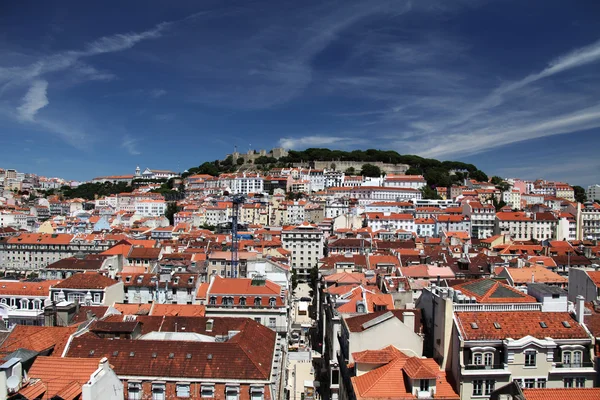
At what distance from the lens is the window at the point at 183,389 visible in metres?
20.0

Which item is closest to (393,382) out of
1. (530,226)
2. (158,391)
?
(158,391)

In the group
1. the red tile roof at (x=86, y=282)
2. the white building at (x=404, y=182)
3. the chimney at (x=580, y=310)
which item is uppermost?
the white building at (x=404, y=182)

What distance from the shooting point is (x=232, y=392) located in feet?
65.6

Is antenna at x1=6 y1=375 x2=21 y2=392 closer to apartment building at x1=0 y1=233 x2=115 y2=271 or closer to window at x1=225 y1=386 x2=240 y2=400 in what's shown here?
window at x1=225 y1=386 x2=240 y2=400

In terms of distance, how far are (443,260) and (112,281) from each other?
36617mm

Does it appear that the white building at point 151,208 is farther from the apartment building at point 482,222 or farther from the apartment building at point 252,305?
the apartment building at point 252,305

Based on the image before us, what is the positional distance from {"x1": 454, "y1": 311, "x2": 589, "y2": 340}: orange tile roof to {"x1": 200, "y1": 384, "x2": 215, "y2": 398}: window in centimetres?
1112

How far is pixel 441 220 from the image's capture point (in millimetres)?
109438

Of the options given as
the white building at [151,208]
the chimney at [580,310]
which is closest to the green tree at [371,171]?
the white building at [151,208]

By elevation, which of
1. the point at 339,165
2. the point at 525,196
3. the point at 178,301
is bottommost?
the point at 178,301

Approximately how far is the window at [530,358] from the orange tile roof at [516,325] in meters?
0.74

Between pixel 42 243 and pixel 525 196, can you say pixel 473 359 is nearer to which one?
pixel 42 243

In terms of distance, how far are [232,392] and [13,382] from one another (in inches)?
324

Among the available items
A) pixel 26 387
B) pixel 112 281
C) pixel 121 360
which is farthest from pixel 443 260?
pixel 26 387
